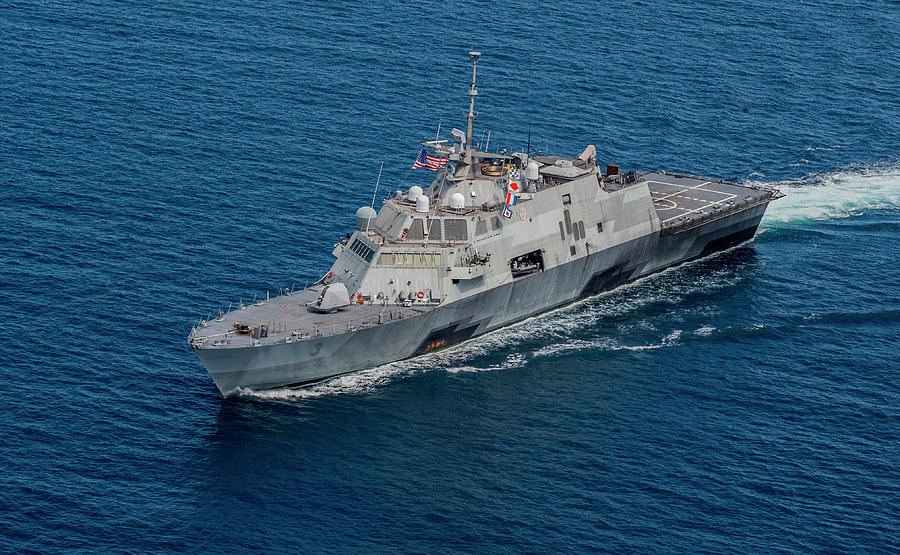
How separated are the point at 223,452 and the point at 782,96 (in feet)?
272

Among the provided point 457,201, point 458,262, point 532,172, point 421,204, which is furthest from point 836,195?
point 421,204

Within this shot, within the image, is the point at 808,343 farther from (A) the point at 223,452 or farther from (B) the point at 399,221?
(A) the point at 223,452

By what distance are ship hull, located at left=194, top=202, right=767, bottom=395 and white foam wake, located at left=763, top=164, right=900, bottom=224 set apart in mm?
5844

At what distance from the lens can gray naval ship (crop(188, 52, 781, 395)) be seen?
91.9 metres

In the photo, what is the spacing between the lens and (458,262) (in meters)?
98.8

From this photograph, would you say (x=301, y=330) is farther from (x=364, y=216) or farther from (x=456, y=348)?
(x=456, y=348)

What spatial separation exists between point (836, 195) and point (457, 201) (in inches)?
1660

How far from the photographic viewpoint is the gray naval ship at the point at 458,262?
9194 cm

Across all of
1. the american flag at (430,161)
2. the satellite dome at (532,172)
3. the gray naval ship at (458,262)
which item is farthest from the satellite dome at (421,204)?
the satellite dome at (532,172)

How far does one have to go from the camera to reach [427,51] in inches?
5768

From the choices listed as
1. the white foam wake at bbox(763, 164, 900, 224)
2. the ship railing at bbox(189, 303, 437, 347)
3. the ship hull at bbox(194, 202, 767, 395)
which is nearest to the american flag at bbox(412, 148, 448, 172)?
the ship hull at bbox(194, 202, 767, 395)

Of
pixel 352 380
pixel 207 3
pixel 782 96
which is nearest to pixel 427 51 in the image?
pixel 207 3

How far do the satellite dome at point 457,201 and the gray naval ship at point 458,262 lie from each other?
0.12 metres

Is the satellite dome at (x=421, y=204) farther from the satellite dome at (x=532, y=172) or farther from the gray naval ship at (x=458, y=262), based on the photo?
the satellite dome at (x=532, y=172)
